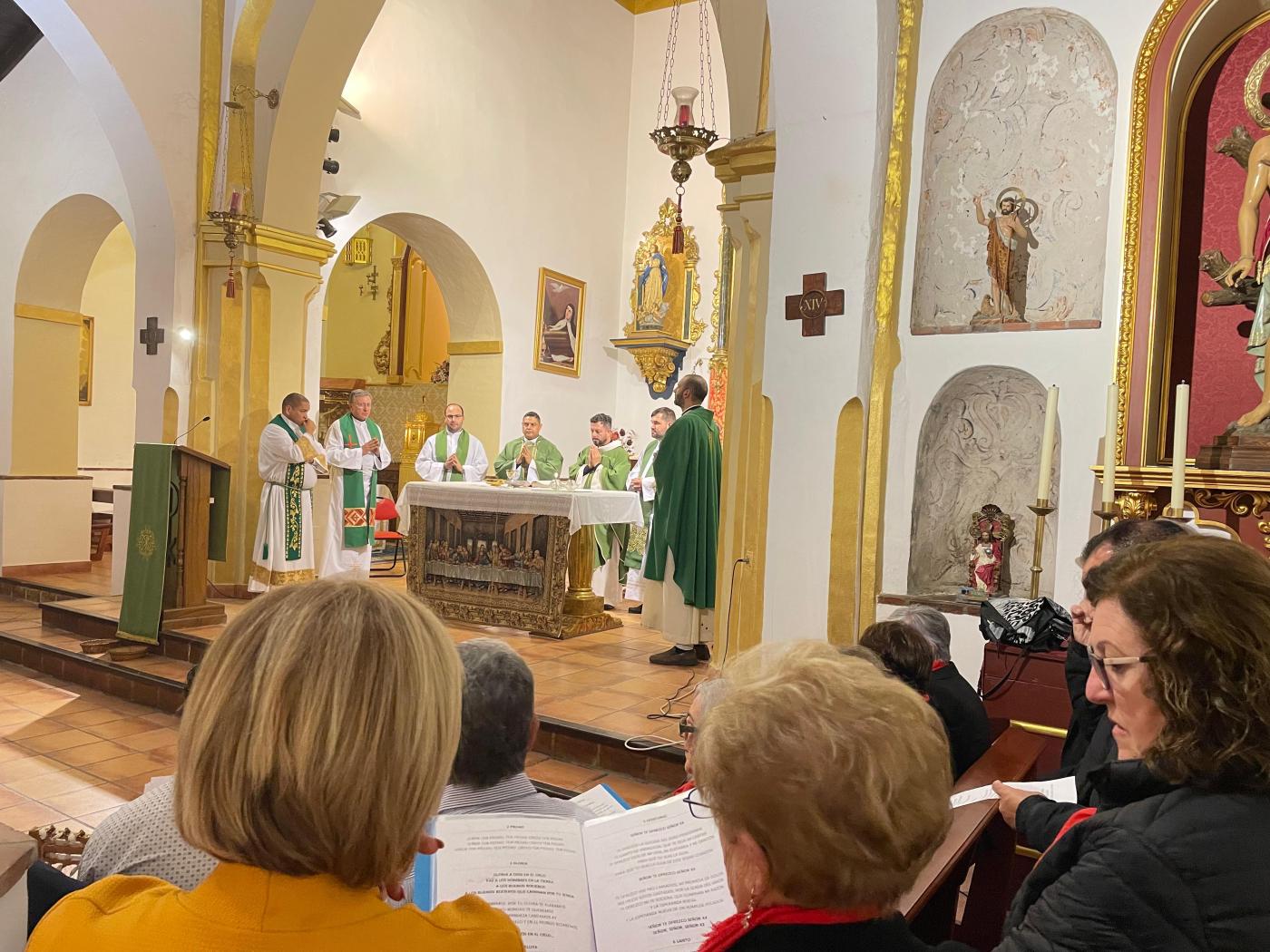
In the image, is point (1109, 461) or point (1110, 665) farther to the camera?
point (1109, 461)

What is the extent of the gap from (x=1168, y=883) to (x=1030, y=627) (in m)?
2.08

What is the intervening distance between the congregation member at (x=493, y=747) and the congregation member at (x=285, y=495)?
643 cm

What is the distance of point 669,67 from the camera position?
12586 millimetres

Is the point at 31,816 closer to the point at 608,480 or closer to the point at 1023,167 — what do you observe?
the point at 1023,167

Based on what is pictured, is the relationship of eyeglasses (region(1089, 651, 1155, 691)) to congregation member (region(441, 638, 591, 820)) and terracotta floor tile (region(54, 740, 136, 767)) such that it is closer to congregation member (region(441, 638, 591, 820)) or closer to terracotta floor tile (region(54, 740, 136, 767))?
congregation member (region(441, 638, 591, 820))

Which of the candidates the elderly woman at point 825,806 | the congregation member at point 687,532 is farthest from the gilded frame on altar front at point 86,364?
the elderly woman at point 825,806

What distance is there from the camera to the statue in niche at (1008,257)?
4.26 metres

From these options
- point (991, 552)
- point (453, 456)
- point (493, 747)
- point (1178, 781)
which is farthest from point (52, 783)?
point (453, 456)

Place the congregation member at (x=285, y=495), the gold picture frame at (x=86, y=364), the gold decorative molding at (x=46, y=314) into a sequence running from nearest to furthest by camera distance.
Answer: the congregation member at (x=285, y=495)
the gold decorative molding at (x=46, y=314)
the gold picture frame at (x=86, y=364)

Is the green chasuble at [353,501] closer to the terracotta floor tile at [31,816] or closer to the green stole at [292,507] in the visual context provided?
the green stole at [292,507]

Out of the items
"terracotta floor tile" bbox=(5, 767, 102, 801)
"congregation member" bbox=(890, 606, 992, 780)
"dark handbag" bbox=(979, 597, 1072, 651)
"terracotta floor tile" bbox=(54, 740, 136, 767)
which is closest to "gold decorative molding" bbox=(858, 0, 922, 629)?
"dark handbag" bbox=(979, 597, 1072, 651)

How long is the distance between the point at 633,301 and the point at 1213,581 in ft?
37.9

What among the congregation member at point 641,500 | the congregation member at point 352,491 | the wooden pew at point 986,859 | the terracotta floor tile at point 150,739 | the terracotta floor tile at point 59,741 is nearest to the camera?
the wooden pew at point 986,859

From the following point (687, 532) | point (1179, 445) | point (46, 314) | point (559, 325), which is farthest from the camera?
point (559, 325)
